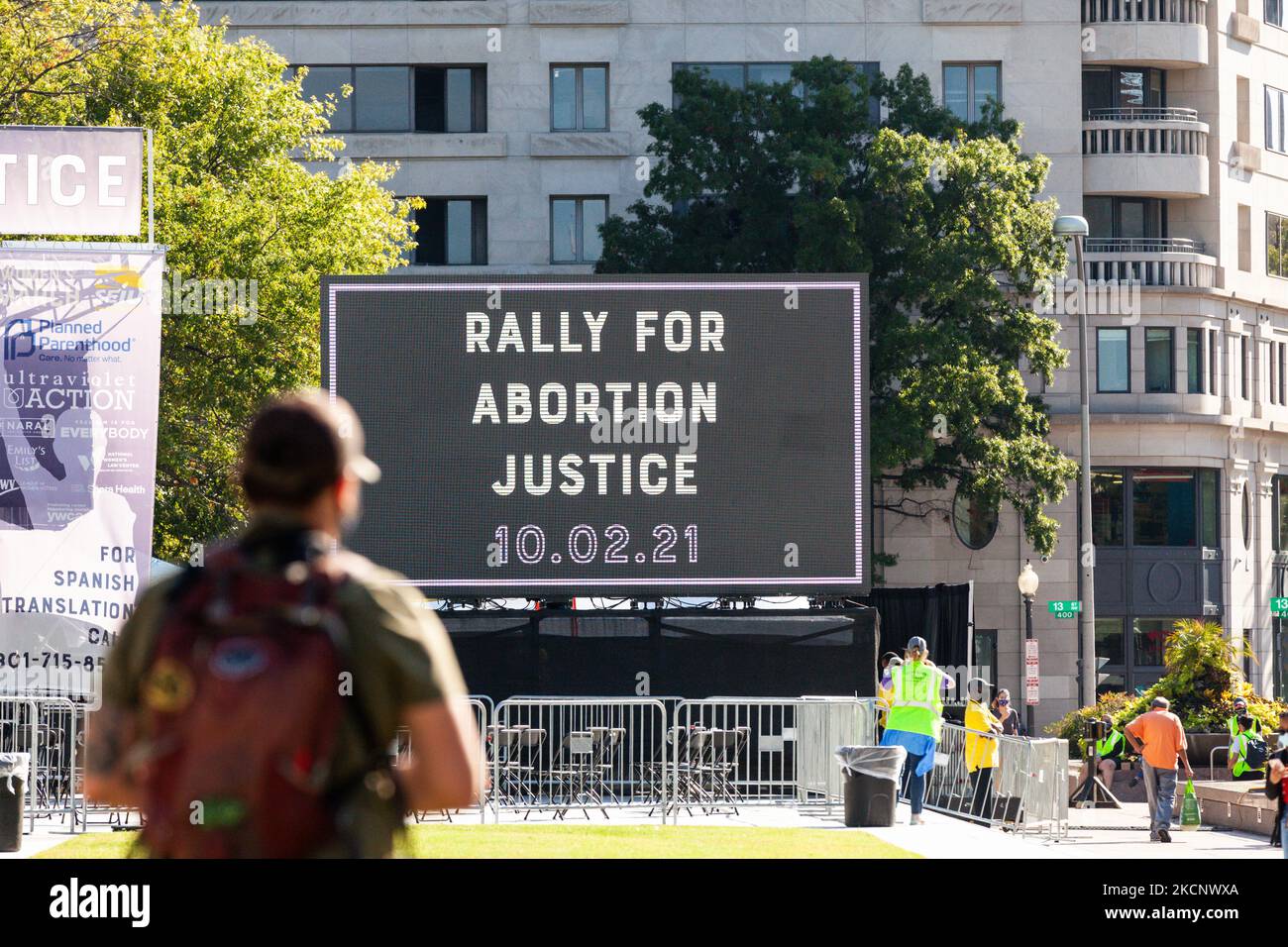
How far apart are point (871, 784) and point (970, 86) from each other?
2979 cm

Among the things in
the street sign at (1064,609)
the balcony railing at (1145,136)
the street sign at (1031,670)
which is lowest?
the street sign at (1031,670)

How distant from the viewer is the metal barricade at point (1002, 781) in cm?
1916

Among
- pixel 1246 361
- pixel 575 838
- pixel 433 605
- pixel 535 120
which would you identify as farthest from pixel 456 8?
pixel 575 838

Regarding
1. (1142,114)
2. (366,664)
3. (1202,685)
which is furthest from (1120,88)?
(366,664)

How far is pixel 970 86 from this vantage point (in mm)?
45469

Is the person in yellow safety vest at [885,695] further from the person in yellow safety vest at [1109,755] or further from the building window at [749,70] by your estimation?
the building window at [749,70]

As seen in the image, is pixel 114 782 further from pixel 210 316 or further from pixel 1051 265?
pixel 1051 265

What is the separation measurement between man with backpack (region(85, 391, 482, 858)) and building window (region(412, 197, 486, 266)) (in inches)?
1669

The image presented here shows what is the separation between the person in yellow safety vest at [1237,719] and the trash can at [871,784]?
351 inches

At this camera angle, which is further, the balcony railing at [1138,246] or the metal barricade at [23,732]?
the balcony railing at [1138,246]

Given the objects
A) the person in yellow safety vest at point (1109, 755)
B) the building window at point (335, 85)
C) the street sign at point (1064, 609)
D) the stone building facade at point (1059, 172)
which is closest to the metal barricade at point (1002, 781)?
the person in yellow safety vest at point (1109, 755)

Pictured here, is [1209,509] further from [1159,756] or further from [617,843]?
[617,843]

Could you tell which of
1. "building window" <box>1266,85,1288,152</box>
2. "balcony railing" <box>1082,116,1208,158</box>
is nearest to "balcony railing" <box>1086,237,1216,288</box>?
"balcony railing" <box>1082,116,1208,158</box>

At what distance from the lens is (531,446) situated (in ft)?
69.9
